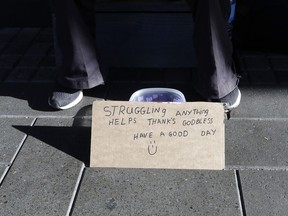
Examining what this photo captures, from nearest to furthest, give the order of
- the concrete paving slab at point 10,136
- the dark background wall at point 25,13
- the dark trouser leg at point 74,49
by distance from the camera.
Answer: the concrete paving slab at point 10,136, the dark trouser leg at point 74,49, the dark background wall at point 25,13

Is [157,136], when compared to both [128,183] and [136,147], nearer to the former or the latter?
[136,147]

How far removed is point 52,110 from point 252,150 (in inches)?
41.1

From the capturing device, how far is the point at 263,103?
2668 mm

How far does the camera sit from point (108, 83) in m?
2.88

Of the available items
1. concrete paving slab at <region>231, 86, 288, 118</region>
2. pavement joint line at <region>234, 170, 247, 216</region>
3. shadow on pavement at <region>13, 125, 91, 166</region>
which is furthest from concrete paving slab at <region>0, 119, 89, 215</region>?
concrete paving slab at <region>231, 86, 288, 118</region>

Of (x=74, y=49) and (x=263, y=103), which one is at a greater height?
(x=74, y=49)

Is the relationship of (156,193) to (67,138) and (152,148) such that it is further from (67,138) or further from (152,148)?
(67,138)

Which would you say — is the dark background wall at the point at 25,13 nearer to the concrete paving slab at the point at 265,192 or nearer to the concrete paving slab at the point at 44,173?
the concrete paving slab at the point at 44,173

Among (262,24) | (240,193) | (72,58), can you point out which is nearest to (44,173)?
(72,58)

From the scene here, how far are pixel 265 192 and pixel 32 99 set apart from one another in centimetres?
137

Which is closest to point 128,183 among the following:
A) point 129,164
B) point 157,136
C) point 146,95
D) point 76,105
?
point 129,164

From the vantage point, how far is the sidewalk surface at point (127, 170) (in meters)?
1.98

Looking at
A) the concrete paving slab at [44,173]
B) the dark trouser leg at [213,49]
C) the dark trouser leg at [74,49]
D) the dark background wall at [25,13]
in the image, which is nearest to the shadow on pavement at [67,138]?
the concrete paving slab at [44,173]

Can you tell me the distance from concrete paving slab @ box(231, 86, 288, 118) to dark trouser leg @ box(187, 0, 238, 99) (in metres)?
0.14
